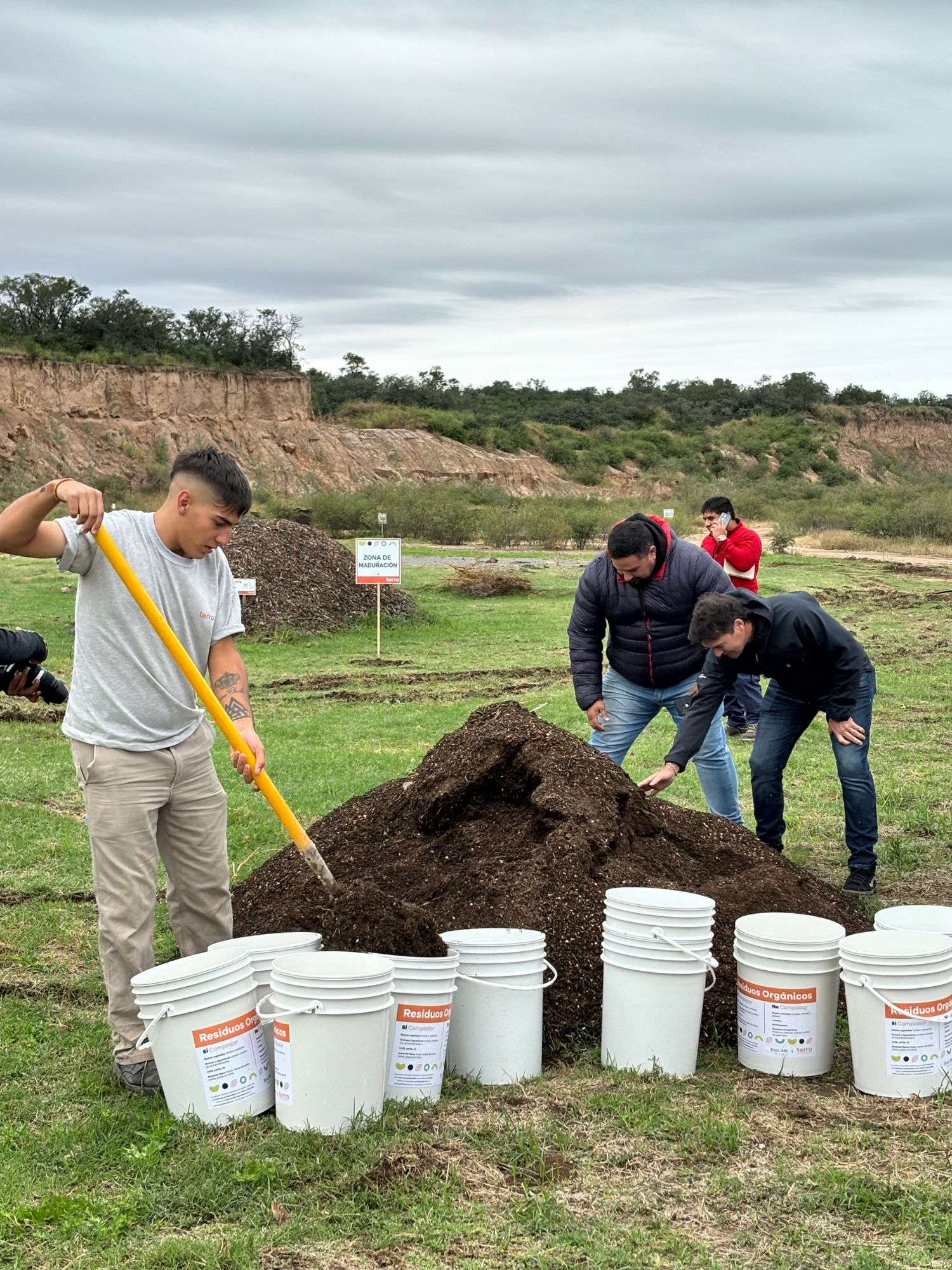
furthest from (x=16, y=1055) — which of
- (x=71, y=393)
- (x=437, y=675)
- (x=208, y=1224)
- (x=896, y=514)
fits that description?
(x=71, y=393)

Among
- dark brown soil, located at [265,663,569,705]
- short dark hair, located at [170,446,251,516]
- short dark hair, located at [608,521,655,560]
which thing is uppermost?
short dark hair, located at [170,446,251,516]

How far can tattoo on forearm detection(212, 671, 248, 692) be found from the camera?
434 cm

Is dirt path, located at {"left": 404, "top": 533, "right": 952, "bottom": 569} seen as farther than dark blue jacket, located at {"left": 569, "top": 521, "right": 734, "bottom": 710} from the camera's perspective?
Yes

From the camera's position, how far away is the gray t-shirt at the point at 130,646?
13.1ft

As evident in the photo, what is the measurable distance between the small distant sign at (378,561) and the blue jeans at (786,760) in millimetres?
9481

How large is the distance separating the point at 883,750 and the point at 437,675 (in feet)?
19.8

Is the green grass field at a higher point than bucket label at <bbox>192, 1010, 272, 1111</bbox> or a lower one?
lower

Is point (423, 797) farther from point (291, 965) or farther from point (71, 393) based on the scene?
point (71, 393)

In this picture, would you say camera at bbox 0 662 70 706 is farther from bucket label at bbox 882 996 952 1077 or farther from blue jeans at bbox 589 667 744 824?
bucket label at bbox 882 996 952 1077

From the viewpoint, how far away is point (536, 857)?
5.10 meters

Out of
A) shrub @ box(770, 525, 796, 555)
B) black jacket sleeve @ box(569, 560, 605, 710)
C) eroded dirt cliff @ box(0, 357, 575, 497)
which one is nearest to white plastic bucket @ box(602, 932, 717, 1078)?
black jacket sleeve @ box(569, 560, 605, 710)

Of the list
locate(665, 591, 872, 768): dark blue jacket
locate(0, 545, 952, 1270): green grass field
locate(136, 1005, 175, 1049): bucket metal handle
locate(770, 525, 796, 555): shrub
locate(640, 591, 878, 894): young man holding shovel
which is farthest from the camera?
locate(770, 525, 796, 555): shrub

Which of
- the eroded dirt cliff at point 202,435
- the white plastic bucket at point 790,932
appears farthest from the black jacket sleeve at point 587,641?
the eroded dirt cliff at point 202,435

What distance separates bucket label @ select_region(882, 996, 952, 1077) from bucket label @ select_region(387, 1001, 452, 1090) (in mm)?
1432
